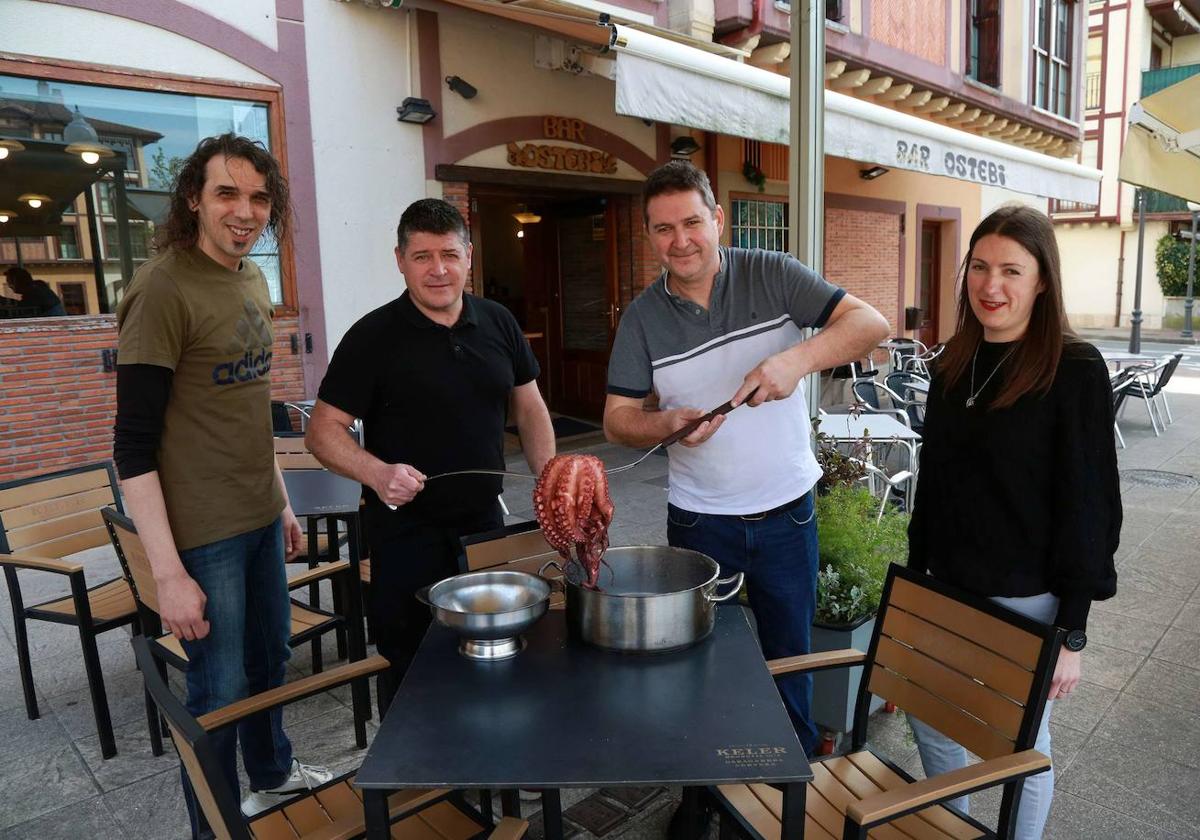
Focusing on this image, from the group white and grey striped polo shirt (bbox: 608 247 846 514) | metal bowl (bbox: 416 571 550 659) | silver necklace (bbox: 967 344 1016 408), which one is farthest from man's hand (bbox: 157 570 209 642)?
silver necklace (bbox: 967 344 1016 408)

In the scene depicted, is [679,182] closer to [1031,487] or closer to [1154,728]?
[1031,487]

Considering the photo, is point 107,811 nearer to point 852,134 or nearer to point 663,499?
point 663,499

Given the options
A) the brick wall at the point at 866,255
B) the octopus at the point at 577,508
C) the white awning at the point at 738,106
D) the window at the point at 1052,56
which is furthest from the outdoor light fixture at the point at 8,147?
the window at the point at 1052,56

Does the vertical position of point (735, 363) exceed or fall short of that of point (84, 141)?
it falls short

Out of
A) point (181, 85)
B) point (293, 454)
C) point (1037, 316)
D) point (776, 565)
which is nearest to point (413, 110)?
point (181, 85)

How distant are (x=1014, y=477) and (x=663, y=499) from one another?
5209 mm

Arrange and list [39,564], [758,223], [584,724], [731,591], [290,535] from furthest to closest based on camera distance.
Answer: [758,223] < [39,564] < [290,535] < [731,591] < [584,724]

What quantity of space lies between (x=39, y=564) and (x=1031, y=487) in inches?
148

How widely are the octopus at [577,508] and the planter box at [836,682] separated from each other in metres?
1.60

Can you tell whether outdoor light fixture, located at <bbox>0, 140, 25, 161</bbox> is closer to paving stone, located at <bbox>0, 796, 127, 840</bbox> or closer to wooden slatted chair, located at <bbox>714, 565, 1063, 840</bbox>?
paving stone, located at <bbox>0, 796, 127, 840</bbox>

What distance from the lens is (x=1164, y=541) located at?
595cm

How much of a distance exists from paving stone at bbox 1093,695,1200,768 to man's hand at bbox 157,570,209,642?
354 centimetres

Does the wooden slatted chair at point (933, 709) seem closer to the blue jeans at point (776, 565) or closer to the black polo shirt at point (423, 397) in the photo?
the blue jeans at point (776, 565)

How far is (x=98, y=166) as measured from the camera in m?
6.49
